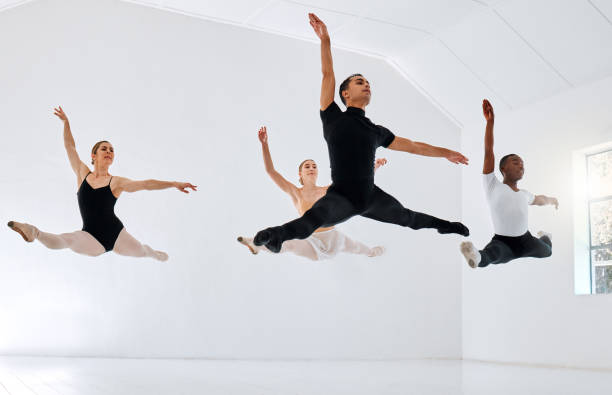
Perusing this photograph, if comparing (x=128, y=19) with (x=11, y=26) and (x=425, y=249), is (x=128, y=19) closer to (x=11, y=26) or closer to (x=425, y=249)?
(x=11, y=26)

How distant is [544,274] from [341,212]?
5462 millimetres

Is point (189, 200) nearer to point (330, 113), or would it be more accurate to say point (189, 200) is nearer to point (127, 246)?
point (127, 246)

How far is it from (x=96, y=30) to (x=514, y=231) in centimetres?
567

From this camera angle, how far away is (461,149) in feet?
36.5

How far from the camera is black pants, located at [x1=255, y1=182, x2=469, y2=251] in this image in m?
4.60

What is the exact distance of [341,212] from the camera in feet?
16.2

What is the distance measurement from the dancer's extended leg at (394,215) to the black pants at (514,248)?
871mm

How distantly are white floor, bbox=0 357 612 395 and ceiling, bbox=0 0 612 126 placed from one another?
12.2 feet

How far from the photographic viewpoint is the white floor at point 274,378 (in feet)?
18.2

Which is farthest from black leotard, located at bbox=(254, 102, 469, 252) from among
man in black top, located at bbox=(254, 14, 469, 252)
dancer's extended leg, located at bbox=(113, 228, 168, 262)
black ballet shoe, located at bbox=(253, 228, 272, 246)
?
dancer's extended leg, located at bbox=(113, 228, 168, 262)

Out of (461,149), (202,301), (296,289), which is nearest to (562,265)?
(461,149)

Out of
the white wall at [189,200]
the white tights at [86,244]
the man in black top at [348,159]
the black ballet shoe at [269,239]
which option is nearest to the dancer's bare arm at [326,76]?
the man in black top at [348,159]

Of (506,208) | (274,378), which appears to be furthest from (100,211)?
(506,208)

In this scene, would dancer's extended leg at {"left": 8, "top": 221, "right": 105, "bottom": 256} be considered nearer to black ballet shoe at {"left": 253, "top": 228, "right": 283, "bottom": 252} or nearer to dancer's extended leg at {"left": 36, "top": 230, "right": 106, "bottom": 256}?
dancer's extended leg at {"left": 36, "top": 230, "right": 106, "bottom": 256}
